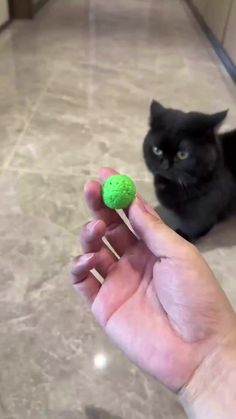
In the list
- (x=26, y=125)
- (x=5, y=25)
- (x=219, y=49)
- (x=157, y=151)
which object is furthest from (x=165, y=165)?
(x=5, y=25)

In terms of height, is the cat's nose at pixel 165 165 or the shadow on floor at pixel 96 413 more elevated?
the cat's nose at pixel 165 165

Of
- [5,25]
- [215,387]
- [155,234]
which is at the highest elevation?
[155,234]

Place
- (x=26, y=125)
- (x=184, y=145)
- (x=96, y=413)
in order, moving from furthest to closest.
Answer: (x=26, y=125) → (x=184, y=145) → (x=96, y=413)

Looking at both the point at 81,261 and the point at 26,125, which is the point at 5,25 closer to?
the point at 26,125

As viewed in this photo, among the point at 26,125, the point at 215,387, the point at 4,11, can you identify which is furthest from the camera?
the point at 4,11

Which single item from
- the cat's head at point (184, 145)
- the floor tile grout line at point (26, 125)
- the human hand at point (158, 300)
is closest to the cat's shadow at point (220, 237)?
the cat's head at point (184, 145)

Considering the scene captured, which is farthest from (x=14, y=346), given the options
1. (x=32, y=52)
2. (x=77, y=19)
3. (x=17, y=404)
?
(x=77, y=19)

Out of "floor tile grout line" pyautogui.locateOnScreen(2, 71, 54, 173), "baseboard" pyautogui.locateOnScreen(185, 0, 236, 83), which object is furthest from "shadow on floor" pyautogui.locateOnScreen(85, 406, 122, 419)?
"baseboard" pyautogui.locateOnScreen(185, 0, 236, 83)

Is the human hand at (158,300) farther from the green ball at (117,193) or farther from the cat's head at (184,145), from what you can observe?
the cat's head at (184,145)
